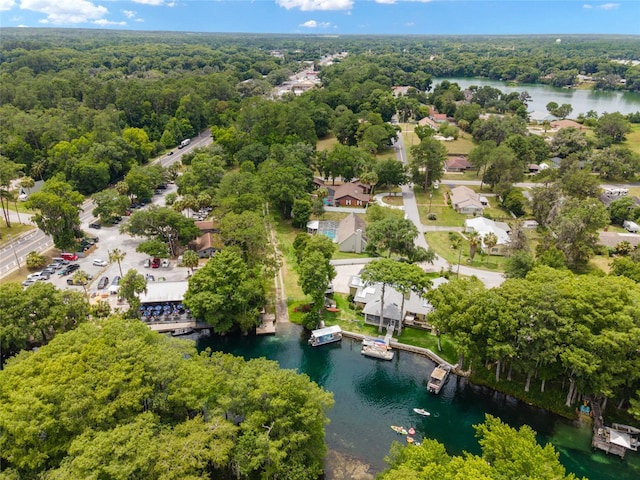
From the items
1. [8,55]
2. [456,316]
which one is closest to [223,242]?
[456,316]

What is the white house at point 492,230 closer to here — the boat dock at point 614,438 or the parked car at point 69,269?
the boat dock at point 614,438

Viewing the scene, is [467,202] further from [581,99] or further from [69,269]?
[581,99]

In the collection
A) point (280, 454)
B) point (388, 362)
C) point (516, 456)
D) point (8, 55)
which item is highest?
point (8, 55)

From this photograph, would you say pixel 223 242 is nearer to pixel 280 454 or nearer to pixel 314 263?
pixel 314 263

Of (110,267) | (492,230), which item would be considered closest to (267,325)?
(110,267)

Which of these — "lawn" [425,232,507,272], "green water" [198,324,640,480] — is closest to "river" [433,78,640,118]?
"lawn" [425,232,507,272]

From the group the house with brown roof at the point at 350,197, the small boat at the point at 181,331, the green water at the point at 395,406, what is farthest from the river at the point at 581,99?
the small boat at the point at 181,331
